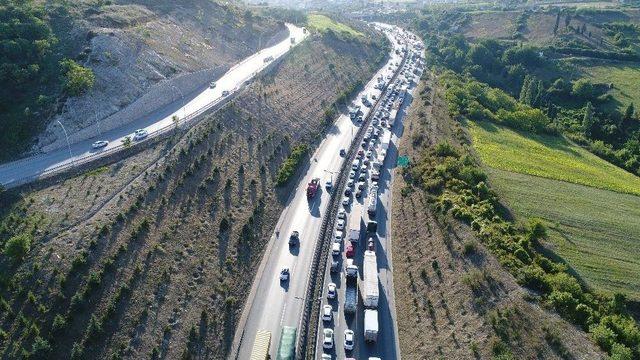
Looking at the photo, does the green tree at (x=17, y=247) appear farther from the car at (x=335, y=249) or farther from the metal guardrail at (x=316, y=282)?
the car at (x=335, y=249)

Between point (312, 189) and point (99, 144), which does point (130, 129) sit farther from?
point (312, 189)

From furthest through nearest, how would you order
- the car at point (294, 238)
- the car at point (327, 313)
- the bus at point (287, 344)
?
the car at point (294, 238) < the car at point (327, 313) < the bus at point (287, 344)

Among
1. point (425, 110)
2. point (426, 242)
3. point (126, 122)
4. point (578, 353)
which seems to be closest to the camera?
point (578, 353)

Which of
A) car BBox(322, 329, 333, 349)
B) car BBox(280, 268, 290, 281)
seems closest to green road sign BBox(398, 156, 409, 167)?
car BBox(280, 268, 290, 281)

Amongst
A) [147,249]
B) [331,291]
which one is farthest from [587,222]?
[147,249]

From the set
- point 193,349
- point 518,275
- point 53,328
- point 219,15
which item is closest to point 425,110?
point 518,275

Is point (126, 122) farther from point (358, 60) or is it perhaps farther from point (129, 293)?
point (358, 60)

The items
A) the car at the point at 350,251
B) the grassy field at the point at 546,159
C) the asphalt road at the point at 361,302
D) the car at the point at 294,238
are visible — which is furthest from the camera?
the grassy field at the point at 546,159

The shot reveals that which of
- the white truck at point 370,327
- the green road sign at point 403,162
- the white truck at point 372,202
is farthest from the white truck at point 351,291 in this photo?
the green road sign at point 403,162
